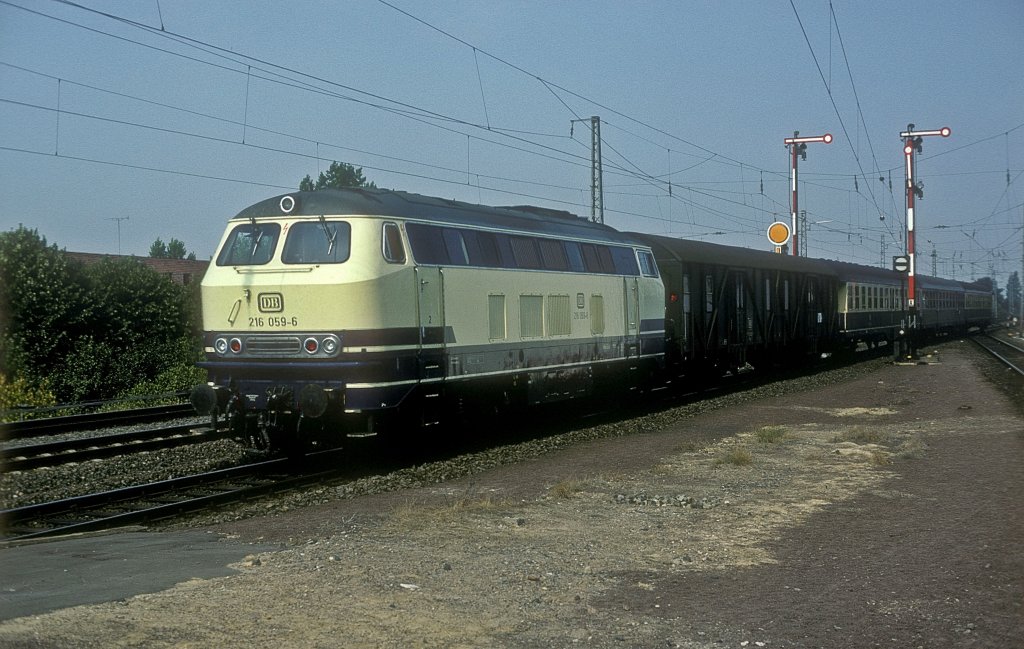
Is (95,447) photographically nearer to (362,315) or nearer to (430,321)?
(362,315)

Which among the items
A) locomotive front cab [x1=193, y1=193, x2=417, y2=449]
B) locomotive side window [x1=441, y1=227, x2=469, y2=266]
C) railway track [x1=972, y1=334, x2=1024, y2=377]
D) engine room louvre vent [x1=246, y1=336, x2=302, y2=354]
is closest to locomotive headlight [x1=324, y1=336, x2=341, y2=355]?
locomotive front cab [x1=193, y1=193, x2=417, y2=449]

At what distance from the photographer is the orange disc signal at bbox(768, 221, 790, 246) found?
139 ft

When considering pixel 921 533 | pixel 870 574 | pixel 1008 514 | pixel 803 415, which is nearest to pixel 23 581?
pixel 870 574

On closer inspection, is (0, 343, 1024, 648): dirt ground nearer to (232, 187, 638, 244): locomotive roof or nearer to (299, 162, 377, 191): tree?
(232, 187, 638, 244): locomotive roof

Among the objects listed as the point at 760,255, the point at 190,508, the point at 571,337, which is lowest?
the point at 190,508

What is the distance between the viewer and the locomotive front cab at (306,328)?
1248cm

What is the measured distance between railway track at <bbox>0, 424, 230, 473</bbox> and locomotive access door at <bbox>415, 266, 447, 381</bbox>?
10.6 feet

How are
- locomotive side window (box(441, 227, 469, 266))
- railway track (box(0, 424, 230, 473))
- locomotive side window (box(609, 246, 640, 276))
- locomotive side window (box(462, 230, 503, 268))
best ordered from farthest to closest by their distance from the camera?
locomotive side window (box(609, 246, 640, 276)) → locomotive side window (box(462, 230, 503, 268)) → locomotive side window (box(441, 227, 469, 266)) → railway track (box(0, 424, 230, 473))

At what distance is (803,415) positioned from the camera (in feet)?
62.4

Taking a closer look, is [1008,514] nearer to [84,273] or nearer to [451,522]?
[451,522]

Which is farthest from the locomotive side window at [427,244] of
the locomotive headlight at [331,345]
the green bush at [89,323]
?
the green bush at [89,323]

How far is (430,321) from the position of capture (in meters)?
13.6

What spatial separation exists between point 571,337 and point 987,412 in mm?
8284

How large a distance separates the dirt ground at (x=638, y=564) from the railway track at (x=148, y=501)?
1098 mm
